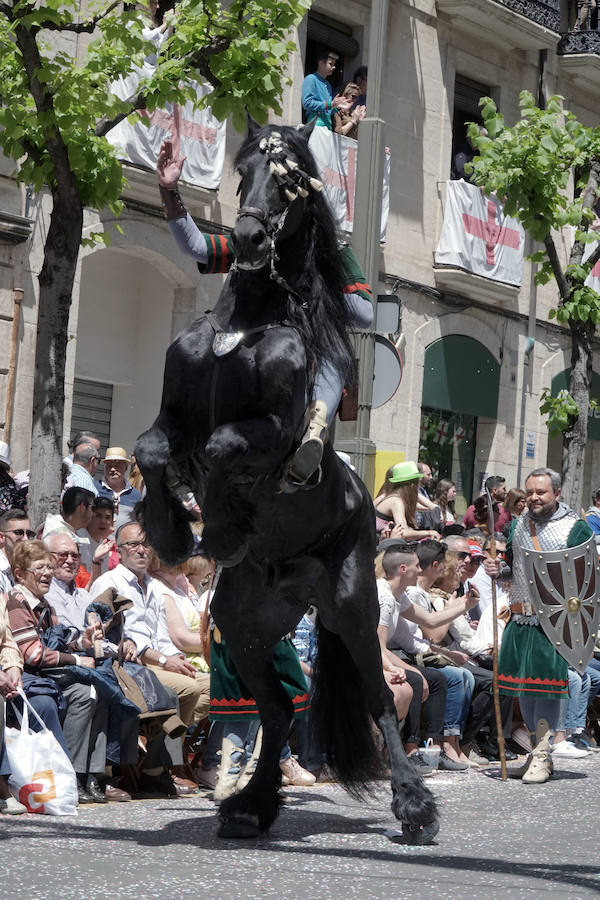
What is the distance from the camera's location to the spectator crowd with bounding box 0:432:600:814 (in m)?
7.89

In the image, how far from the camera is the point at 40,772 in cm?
731

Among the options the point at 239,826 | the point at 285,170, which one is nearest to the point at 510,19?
the point at 285,170

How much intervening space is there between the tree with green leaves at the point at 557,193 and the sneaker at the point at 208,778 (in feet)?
35.9

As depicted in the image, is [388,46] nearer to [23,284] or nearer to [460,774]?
[23,284]

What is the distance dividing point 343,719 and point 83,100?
18.4 feet

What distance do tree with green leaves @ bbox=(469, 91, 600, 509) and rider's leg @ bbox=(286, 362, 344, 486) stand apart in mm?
12493

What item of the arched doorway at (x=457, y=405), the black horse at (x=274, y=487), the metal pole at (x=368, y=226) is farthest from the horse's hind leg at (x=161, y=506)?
the arched doorway at (x=457, y=405)

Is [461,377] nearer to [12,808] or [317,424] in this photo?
[12,808]

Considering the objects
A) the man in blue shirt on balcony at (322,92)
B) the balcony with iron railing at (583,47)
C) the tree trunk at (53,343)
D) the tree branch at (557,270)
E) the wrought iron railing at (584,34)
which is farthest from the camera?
the wrought iron railing at (584,34)

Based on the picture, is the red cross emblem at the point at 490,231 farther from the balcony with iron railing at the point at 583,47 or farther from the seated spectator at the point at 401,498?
the seated spectator at the point at 401,498

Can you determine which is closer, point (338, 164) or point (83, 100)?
point (83, 100)

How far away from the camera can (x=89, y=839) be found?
6242mm

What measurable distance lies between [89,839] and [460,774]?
4522 millimetres

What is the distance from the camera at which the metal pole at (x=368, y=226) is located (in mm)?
11398
